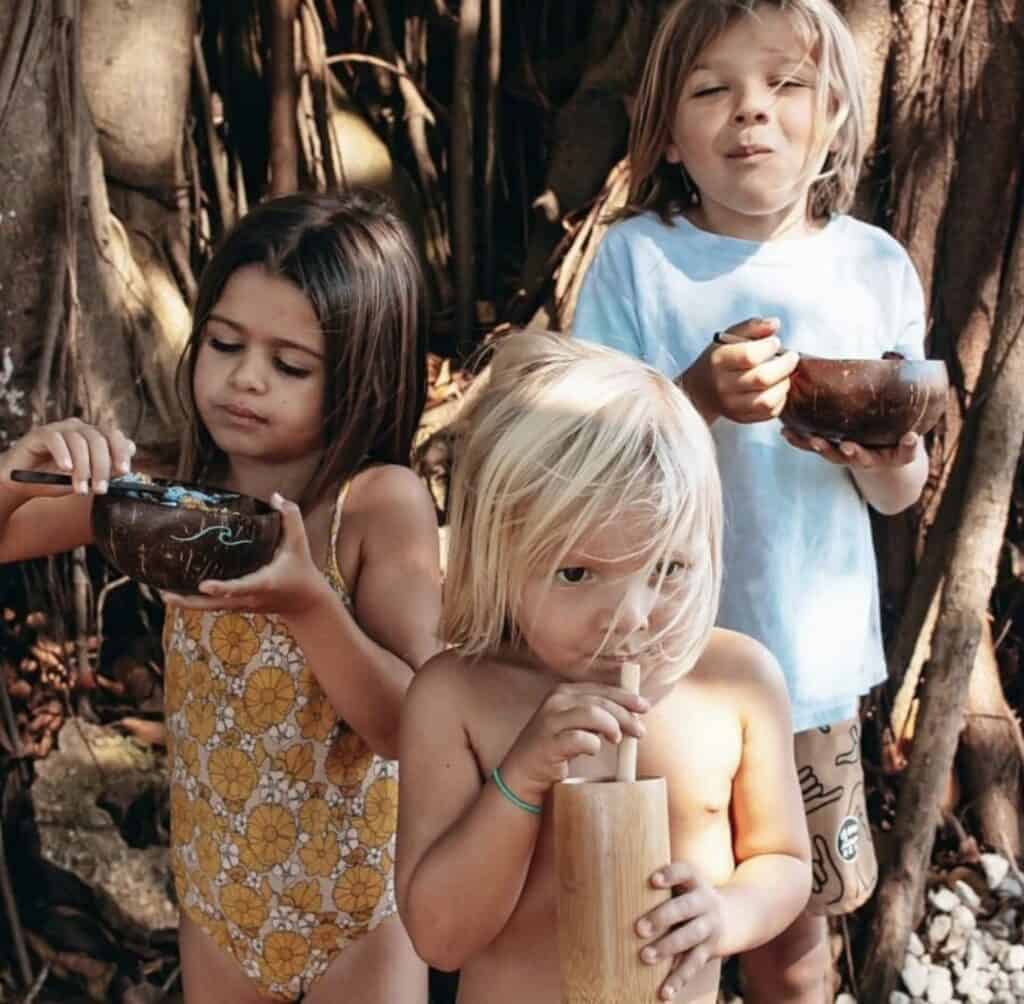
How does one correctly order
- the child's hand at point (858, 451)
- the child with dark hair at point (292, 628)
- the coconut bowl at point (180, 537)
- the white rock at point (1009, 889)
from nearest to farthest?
the coconut bowl at point (180, 537) → the child with dark hair at point (292, 628) → the child's hand at point (858, 451) → the white rock at point (1009, 889)

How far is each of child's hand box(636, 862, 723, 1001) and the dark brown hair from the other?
809 mm

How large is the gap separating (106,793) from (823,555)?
1631 mm

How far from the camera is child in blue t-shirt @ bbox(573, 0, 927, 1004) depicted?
8.01 feet

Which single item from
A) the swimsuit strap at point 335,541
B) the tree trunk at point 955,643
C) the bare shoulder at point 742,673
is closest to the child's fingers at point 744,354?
the bare shoulder at point 742,673

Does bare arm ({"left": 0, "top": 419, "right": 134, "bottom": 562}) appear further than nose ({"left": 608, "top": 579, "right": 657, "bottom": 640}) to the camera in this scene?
Yes

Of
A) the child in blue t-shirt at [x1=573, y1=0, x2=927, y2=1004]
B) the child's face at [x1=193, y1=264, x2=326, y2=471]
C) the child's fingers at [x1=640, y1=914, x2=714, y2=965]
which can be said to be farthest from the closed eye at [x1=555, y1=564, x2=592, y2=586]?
the child in blue t-shirt at [x1=573, y1=0, x2=927, y2=1004]

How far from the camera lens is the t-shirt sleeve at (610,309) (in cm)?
249

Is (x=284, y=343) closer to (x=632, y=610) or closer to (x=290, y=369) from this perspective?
(x=290, y=369)

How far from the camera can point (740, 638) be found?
1935mm

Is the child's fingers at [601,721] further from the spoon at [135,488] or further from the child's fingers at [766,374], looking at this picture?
the child's fingers at [766,374]

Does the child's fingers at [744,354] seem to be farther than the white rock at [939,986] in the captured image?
No

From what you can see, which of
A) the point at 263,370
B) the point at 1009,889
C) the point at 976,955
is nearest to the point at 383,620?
the point at 263,370

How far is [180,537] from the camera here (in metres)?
1.93

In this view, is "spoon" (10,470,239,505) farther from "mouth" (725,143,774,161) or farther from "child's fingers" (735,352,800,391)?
"mouth" (725,143,774,161)
